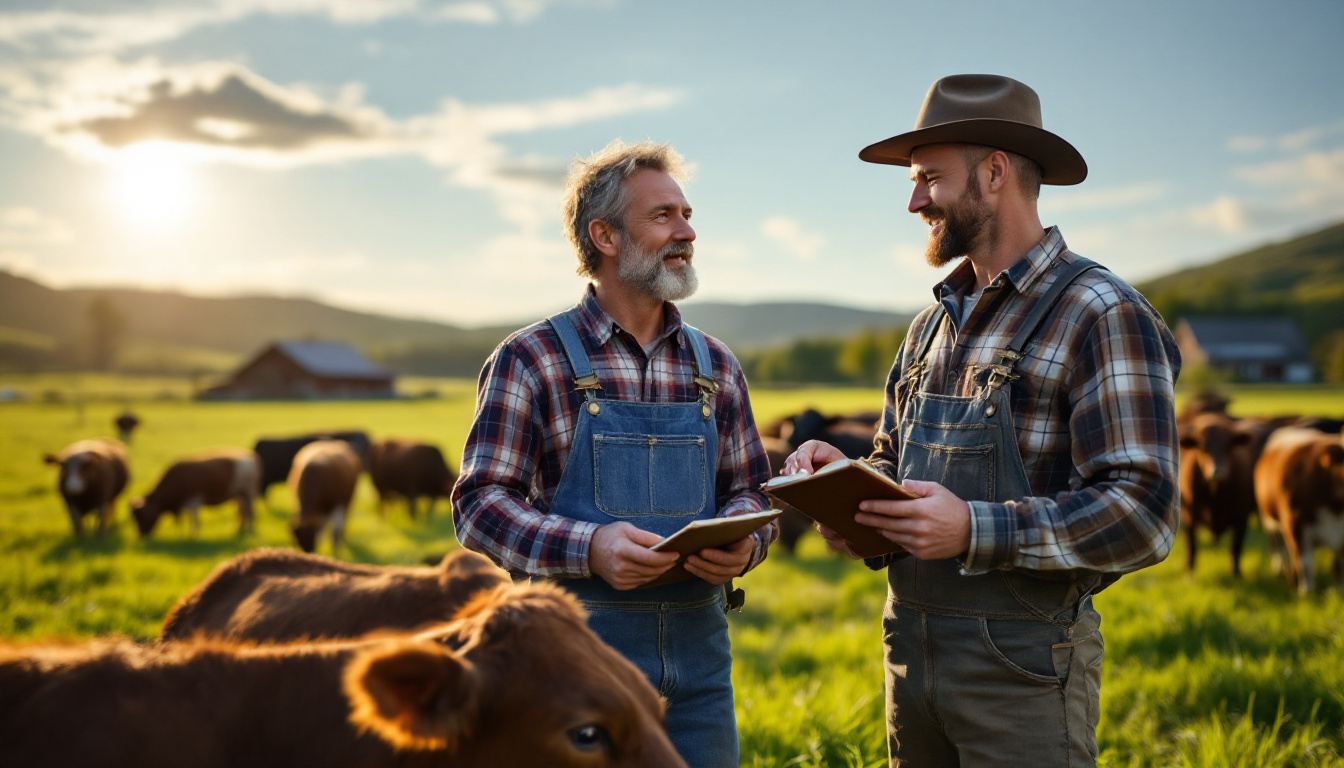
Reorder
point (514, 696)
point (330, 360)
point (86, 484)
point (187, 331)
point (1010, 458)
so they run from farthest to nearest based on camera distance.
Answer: point (187, 331)
point (330, 360)
point (86, 484)
point (1010, 458)
point (514, 696)

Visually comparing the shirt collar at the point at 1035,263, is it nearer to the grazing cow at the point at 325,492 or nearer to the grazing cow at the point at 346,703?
the grazing cow at the point at 346,703

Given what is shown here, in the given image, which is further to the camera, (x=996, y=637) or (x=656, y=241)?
(x=656, y=241)

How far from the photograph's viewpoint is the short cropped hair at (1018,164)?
3.06 m

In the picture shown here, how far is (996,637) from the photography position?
2.77 meters

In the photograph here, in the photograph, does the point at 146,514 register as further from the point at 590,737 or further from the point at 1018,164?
the point at 1018,164

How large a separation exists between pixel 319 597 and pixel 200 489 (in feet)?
51.8

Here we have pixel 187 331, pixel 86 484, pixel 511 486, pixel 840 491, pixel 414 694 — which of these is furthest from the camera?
pixel 187 331

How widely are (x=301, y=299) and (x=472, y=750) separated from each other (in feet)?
703

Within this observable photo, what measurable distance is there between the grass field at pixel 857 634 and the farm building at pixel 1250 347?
105545 millimetres

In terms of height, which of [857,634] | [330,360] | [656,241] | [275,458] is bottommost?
[857,634]

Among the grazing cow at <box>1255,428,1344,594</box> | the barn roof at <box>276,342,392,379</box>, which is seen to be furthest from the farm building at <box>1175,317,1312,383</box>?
the grazing cow at <box>1255,428,1344,594</box>

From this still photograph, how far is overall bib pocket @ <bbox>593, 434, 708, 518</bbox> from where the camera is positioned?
122 inches

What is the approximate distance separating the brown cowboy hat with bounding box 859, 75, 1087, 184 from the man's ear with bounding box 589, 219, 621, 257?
1198 mm

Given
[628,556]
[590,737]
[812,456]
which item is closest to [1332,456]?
[812,456]
